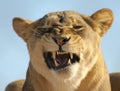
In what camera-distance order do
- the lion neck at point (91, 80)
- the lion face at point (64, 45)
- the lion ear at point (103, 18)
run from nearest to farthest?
the lion face at point (64, 45) → the lion neck at point (91, 80) → the lion ear at point (103, 18)

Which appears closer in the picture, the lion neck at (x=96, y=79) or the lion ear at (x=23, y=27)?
the lion neck at (x=96, y=79)

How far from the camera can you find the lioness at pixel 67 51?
675 centimetres

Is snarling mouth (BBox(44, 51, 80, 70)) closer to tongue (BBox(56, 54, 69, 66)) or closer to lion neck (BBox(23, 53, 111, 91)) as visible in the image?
tongue (BBox(56, 54, 69, 66))

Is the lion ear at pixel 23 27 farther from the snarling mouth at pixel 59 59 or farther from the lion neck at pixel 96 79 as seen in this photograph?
the lion neck at pixel 96 79

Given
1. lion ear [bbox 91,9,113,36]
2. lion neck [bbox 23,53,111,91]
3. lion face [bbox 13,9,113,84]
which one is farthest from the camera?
lion ear [bbox 91,9,113,36]

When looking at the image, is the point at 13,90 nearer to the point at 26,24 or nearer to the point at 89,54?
the point at 26,24

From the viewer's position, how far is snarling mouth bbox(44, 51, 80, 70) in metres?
6.75

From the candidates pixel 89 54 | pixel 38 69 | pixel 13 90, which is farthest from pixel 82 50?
pixel 13 90

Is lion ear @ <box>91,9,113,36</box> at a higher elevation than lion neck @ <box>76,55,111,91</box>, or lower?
higher

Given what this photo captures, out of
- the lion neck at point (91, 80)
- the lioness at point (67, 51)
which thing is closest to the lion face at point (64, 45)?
the lioness at point (67, 51)

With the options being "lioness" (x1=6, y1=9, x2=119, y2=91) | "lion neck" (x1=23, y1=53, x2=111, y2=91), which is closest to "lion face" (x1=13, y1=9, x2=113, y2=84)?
"lioness" (x1=6, y1=9, x2=119, y2=91)

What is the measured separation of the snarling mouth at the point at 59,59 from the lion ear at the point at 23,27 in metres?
0.62

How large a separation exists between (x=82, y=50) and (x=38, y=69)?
565 mm

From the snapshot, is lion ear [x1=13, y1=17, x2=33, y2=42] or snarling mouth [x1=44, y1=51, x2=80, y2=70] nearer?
snarling mouth [x1=44, y1=51, x2=80, y2=70]
